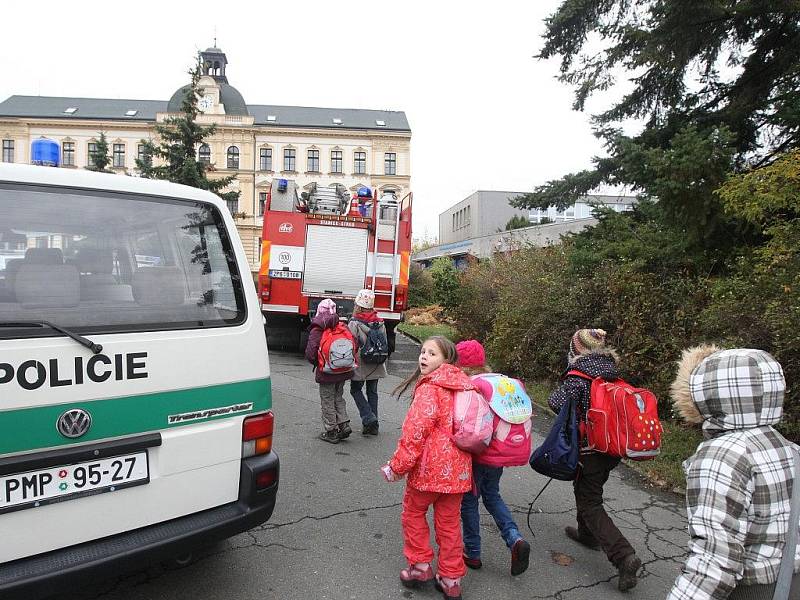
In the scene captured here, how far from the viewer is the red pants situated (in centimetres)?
300

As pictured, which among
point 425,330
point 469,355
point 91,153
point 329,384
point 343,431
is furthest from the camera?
point 91,153

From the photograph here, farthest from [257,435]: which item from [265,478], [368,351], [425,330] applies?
[425,330]

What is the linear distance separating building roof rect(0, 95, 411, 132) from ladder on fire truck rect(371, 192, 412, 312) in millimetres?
48959

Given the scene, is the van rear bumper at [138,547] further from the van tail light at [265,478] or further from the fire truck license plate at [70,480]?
the fire truck license plate at [70,480]

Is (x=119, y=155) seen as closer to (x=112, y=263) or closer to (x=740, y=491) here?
(x=112, y=263)

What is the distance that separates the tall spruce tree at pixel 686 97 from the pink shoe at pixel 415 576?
483 centimetres

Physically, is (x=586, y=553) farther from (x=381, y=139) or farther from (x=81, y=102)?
(x=81, y=102)

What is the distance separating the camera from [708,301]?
6422 mm

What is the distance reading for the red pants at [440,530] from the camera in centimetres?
300

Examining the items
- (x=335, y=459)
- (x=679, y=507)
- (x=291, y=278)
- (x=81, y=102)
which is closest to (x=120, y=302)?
(x=335, y=459)

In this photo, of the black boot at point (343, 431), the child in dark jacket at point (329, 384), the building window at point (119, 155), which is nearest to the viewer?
the child in dark jacket at point (329, 384)

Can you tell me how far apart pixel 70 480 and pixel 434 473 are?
5.44 ft

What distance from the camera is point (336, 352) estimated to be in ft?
17.6

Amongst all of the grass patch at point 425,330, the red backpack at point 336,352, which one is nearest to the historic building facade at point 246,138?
the grass patch at point 425,330
